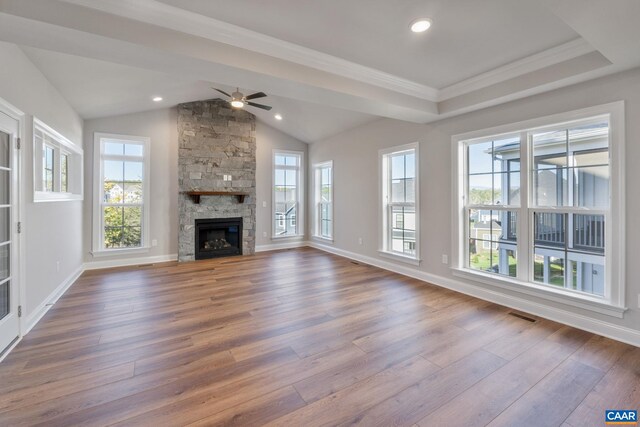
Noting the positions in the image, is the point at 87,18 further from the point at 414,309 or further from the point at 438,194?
the point at 438,194

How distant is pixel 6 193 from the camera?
8.07 feet

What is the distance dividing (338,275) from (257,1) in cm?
375

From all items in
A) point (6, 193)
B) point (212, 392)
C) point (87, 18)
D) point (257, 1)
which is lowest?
point (212, 392)

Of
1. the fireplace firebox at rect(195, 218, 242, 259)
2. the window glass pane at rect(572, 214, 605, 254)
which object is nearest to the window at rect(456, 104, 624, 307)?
the window glass pane at rect(572, 214, 605, 254)

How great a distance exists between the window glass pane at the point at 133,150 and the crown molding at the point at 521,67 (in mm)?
5386

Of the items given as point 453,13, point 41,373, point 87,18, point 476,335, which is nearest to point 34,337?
point 41,373

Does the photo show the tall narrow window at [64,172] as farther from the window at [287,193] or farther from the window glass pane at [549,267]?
the window glass pane at [549,267]

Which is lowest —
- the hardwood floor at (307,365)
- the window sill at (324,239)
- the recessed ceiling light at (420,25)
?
the hardwood floor at (307,365)

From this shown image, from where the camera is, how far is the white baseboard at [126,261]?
5.17m

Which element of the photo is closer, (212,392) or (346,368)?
(212,392)

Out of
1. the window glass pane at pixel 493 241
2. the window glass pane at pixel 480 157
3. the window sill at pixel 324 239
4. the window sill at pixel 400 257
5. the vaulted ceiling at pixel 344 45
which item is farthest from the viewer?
the window sill at pixel 324 239

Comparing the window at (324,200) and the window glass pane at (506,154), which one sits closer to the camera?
the window glass pane at (506,154)

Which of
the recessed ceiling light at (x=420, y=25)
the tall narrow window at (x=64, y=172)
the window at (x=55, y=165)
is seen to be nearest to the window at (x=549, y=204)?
the recessed ceiling light at (x=420, y=25)

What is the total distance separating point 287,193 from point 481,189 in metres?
4.62
